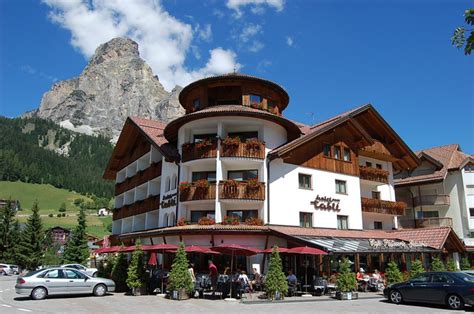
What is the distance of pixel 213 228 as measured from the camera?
1018 inches

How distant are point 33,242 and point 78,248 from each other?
7669mm

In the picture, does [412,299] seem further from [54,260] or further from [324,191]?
[54,260]

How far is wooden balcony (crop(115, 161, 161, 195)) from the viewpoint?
3517 cm

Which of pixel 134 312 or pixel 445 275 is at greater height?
pixel 445 275

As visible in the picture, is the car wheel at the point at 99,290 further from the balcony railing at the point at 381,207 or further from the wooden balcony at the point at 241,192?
the balcony railing at the point at 381,207

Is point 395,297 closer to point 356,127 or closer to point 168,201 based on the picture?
point 356,127

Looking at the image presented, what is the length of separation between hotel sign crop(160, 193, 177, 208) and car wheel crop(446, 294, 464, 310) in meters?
18.8

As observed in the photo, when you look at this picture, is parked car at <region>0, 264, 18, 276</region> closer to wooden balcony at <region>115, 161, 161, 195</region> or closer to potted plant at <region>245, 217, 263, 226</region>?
wooden balcony at <region>115, 161, 161, 195</region>

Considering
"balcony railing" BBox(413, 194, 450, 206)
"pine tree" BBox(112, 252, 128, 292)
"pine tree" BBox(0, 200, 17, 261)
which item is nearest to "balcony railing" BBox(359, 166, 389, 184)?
"balcony railing" BBox(413, 194, 450, 206)

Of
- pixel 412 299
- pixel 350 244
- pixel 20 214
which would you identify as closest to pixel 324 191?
pixel 350 244

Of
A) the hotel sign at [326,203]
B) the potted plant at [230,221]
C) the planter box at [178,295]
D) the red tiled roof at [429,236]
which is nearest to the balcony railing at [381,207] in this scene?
the red tiled roof at [429,236]

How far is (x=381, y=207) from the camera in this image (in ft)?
114

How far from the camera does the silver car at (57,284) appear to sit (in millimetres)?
19609

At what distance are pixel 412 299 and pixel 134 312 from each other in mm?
12017
